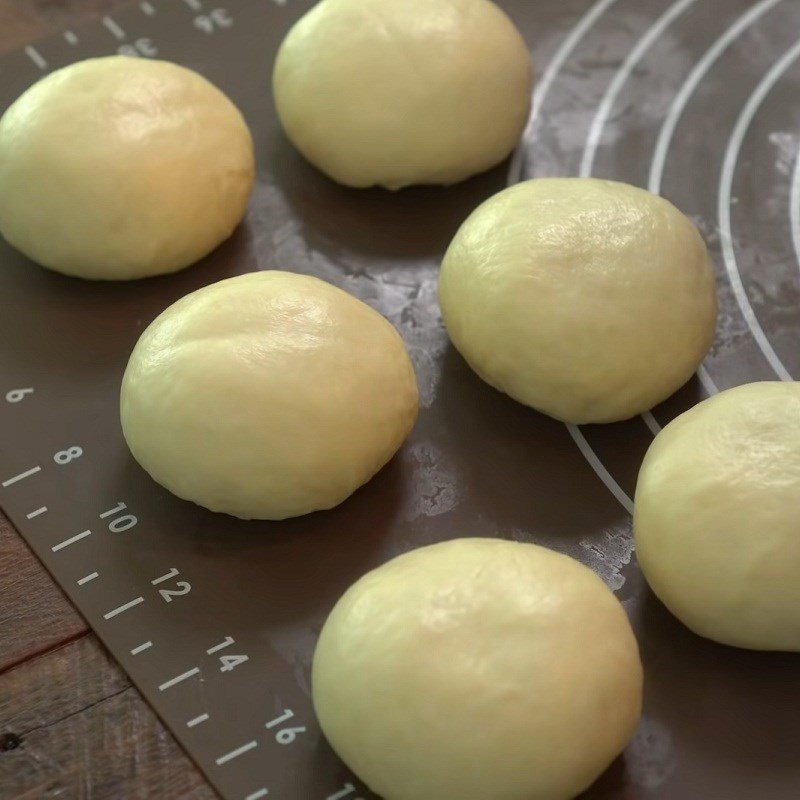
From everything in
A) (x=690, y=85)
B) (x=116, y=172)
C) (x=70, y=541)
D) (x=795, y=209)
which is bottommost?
(x=795, y=209)

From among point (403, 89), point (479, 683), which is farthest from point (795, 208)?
point (479, 683)

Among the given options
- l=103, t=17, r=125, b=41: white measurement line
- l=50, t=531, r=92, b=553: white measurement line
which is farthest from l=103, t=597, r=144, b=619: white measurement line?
l=103, t=17, r=125, b=41: white measurement line

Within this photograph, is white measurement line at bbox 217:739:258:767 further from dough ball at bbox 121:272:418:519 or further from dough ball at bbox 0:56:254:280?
dough ball at bbox 0:56:254:280

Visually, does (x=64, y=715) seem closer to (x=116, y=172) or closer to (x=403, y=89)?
(x=116, y=172)

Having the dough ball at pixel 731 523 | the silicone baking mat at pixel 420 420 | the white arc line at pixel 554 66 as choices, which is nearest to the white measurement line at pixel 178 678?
the silicone baking mat at pixel 420 420

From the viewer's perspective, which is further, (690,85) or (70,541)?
(690,85)

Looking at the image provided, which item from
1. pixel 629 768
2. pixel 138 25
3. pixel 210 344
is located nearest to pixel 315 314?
pixel 210 344
